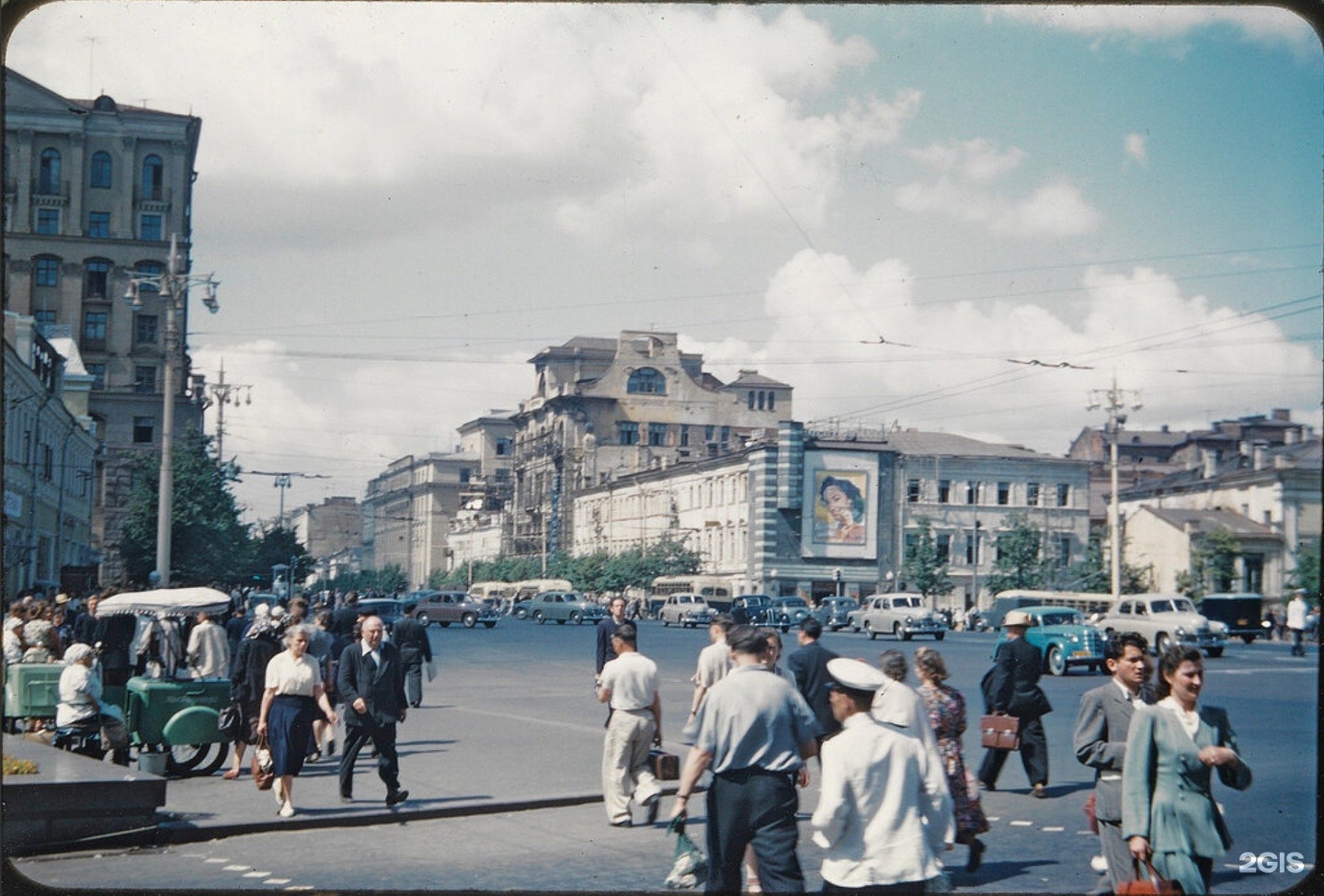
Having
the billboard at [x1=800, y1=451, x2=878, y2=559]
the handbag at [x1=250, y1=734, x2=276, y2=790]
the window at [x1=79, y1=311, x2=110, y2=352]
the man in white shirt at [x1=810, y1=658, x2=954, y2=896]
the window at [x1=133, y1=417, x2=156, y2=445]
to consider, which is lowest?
the handbag at [x1=250, y1=734, x2=276, y2=790]

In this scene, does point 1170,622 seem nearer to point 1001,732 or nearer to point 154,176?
point 1001,732

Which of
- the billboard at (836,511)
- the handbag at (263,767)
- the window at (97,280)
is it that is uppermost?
the window at (97,280)

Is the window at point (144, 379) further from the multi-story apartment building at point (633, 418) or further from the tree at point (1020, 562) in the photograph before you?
the multi-story apartment building at point (633, 418)

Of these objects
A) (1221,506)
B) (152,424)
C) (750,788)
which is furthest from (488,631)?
(750,788)

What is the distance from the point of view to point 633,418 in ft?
404

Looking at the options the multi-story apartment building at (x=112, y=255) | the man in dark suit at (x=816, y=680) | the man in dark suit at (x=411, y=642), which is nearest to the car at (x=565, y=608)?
the multi-story apartment building at (x=112, y=255)

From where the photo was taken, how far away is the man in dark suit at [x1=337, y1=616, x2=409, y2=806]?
1342cm

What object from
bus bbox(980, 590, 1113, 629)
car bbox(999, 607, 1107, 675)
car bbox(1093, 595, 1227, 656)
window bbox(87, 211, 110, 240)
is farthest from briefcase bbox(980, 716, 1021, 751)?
window bbox(87, 211, 110, 240)

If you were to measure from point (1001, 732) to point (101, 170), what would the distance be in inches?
2454

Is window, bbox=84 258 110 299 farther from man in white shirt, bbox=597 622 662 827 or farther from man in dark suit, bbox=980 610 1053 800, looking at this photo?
man in dark suit, bbox=980 610 1053 800

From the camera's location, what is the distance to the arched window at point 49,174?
58.8 m

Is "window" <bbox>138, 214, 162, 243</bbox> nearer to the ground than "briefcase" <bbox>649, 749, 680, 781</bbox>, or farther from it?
farther from it

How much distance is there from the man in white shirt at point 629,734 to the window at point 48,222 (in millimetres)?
58587

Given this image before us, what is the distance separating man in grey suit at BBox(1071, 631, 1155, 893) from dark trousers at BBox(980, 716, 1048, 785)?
15.6 ft
